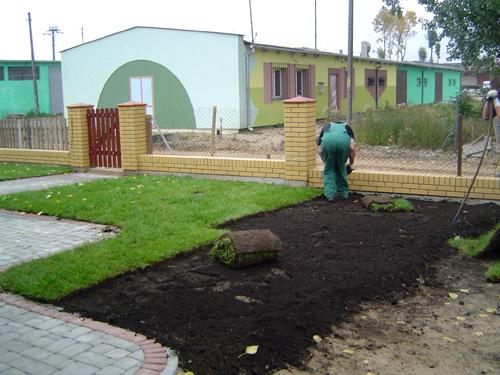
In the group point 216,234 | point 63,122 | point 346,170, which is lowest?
point 216,234

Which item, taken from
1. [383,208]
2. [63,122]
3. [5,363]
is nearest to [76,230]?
[5,363]

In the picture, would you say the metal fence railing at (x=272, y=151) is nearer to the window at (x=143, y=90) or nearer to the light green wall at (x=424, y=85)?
the window at (x=143, y=90)

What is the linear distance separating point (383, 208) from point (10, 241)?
4969 mm

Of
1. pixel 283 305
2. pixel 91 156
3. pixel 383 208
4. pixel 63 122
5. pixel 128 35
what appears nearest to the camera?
pixel 283 305

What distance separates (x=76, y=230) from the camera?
687 centimetres

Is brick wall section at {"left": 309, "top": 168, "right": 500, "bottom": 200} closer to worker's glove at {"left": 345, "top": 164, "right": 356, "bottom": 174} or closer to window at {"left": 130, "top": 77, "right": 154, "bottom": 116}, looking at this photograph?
worker's glove at {"left": 345, "top": 164, "right": 356, "bottom": 174}

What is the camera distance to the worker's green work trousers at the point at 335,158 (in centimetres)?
815

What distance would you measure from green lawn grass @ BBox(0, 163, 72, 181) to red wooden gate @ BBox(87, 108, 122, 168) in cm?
85

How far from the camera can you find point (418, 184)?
27.4 ft

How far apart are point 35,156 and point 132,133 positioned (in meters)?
3.75

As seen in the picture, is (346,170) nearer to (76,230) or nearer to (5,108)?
(76,230)

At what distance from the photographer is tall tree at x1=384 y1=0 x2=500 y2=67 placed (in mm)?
15852

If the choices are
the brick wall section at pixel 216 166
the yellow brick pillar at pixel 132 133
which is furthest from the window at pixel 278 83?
the brick wall section at pixel 216 166

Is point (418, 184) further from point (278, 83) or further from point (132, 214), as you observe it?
point (278, 83)
